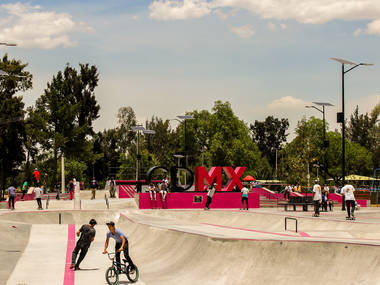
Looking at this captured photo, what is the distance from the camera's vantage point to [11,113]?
195ft

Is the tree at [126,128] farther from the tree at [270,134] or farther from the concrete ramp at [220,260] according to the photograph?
the concrete ramp at [220,260]

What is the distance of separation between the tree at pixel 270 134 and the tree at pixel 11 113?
232 feet

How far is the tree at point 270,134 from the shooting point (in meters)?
125

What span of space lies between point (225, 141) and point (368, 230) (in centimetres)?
6676

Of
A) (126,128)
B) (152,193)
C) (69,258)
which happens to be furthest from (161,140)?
(69,258)

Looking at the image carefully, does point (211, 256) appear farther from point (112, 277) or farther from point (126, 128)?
point (126, 128)

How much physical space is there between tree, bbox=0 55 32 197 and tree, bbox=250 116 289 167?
7082 centimetres

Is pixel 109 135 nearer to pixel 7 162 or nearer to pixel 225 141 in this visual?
pixel 225 141

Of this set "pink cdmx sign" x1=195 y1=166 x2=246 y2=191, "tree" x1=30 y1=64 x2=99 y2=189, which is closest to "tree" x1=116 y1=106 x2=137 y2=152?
"tree" x1=30 y1=64 x2=99 y2=189

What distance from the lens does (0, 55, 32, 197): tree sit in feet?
192

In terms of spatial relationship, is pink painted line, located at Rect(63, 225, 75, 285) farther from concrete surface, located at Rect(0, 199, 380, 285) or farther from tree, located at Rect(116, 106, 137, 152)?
tree, located at Rect(116, 106, 137, 152)

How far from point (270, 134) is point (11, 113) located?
250ft

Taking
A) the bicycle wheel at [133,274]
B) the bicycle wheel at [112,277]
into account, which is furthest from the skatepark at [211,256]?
the bicycle wheel at [112,277]

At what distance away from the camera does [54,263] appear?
727 inches
